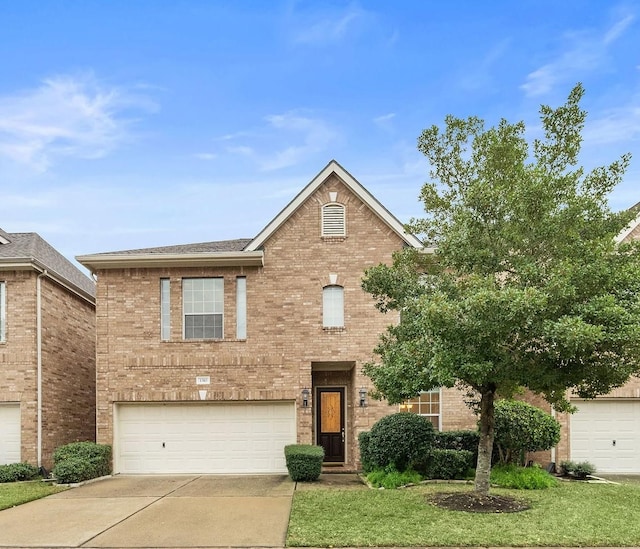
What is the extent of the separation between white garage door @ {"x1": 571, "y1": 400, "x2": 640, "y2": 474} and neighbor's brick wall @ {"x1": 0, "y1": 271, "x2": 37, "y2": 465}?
1504 centimetres

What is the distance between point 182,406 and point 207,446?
4.38 feet

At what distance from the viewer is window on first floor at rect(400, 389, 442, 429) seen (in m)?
16.5

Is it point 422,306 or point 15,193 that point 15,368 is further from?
point 15,193

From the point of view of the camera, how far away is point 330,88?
18203 mm

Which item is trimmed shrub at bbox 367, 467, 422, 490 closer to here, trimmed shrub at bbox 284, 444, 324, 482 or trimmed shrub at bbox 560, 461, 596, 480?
trimmed shrub at bbox 284, 444, 324, 482

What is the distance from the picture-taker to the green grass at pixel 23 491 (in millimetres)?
11789

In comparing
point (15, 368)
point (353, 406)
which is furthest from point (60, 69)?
point (353, 406)

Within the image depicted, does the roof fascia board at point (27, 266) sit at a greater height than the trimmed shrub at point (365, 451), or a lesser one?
greater

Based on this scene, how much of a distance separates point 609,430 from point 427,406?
520cm

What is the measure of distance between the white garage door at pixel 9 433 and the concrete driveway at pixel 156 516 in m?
3.14

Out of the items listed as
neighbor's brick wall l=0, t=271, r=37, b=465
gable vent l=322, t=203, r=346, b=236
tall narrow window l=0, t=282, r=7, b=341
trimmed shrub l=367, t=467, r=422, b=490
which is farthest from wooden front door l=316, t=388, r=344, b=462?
tall narrow window l=0, t=282, r=7, b=341

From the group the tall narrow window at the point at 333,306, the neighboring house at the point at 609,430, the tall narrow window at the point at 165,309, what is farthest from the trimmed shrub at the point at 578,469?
the tall narrow window at the point at 165,309

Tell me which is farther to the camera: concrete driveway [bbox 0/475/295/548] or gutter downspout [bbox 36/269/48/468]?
gutter downspout [bbox 36/269/48/468]

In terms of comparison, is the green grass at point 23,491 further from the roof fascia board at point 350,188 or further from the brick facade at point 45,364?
the roof fascia board at point 350,188
